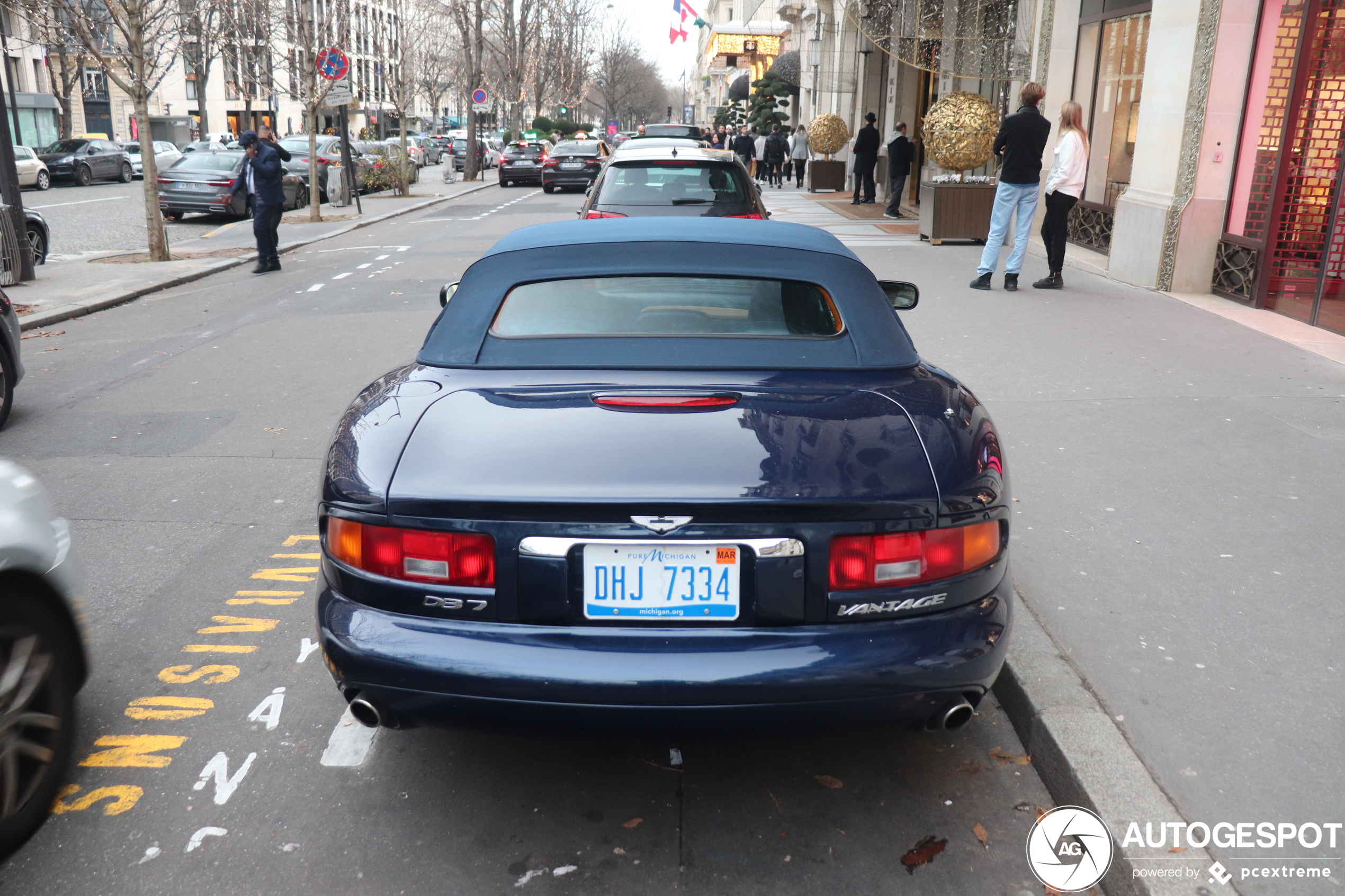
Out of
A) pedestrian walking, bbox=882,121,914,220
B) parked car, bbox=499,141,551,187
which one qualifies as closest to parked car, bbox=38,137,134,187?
parked car, bbox=499,141,551,187

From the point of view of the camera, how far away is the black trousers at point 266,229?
48.4 feet

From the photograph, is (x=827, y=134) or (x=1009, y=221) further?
(x=827, y=134)

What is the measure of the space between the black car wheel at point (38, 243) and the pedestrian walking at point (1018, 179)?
12162 millimetres

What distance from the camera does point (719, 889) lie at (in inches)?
107

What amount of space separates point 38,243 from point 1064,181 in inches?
521

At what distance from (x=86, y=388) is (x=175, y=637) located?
4.99 metres

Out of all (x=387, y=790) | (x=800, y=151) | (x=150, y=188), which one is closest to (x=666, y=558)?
(x=387, y=790)

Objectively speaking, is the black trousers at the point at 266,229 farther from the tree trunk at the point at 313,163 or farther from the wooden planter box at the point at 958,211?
the wooden planter box at the point at 958,211

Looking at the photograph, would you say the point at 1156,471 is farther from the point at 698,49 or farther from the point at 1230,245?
the point at 698,49

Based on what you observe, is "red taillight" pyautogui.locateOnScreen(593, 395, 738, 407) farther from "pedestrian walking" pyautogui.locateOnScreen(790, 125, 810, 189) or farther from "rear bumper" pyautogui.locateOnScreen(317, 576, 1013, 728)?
"pedestrian walking" pyautogui.locateOnScreen(790, 125, 810, 189)

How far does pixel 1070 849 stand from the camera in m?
2.83

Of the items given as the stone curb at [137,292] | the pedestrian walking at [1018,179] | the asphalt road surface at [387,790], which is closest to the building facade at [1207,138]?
the pedestrian walking at [1018,179]

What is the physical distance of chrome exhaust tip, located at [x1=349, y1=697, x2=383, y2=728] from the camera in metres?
2.72

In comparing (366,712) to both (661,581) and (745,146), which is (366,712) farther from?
(745,146)
